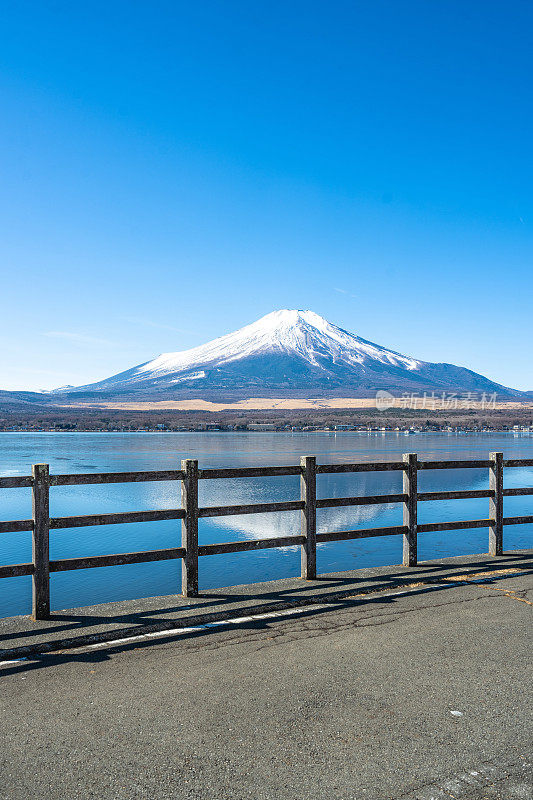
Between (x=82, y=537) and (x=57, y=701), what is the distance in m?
16.8

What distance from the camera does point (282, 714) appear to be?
4.51 metres

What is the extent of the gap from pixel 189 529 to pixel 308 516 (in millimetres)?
1664

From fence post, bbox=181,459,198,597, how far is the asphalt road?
1259mm

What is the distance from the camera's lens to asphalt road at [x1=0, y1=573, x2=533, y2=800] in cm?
370

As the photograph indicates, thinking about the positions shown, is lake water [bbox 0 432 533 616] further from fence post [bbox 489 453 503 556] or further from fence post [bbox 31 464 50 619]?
fence post [bbox 489 453 503 556]

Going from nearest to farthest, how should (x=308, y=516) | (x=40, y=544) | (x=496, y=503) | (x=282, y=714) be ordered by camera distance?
1. (x=282, y=714)
2. (x=40, y=544)
3. (x=308, y=516)
4. (x=496, y=503)

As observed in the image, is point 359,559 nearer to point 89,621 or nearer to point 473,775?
point 89,621

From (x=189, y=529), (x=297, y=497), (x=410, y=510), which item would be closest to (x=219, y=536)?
(x=297, y=497)

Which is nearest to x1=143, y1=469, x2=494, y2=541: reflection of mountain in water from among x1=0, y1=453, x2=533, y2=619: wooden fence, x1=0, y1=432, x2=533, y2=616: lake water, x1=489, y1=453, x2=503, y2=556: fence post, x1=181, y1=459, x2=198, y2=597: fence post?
x1=0, y1=432, x2=533, y2=616: lake water

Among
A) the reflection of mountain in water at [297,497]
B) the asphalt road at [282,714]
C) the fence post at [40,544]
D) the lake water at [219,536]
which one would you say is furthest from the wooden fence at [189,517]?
the reflection of mountain in water at [297,497]

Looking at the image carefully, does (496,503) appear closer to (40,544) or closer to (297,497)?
(40,544)

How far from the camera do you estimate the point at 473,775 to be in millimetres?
3773

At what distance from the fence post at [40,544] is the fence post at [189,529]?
5.11ft

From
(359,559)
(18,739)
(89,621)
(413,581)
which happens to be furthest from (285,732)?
(359,559)
